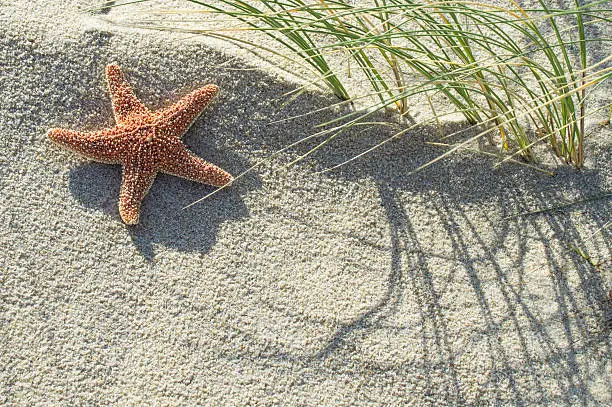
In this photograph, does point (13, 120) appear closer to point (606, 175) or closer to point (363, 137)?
point (363, 137)

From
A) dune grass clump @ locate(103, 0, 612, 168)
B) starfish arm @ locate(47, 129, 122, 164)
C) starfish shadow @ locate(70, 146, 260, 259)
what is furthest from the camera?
starfish shadow @ locate(70, 146, 260, 259)

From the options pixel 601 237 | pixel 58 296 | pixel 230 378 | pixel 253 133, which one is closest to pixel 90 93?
pixel 253 133

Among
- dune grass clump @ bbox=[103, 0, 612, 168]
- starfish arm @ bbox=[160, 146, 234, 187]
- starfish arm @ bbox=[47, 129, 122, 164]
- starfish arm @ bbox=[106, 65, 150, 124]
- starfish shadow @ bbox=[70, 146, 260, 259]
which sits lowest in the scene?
starfish shadow @ bbox=[70, 146, 260, 259]

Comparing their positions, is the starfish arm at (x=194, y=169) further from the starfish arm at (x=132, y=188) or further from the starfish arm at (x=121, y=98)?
the starfish arm at (x=121, y=98)

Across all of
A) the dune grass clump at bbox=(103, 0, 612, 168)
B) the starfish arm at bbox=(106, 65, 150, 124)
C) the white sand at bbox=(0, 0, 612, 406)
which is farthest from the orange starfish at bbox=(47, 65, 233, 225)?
the dune grass clump at bbox=(103, 0, 612, 168)

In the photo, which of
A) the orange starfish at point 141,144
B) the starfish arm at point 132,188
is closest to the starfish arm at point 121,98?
the orange starfish at point 141,144

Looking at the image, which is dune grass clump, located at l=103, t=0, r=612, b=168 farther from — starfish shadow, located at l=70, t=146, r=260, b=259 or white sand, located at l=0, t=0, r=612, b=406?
starfish shadow, located at l=70, t=146, r=260, b=259
